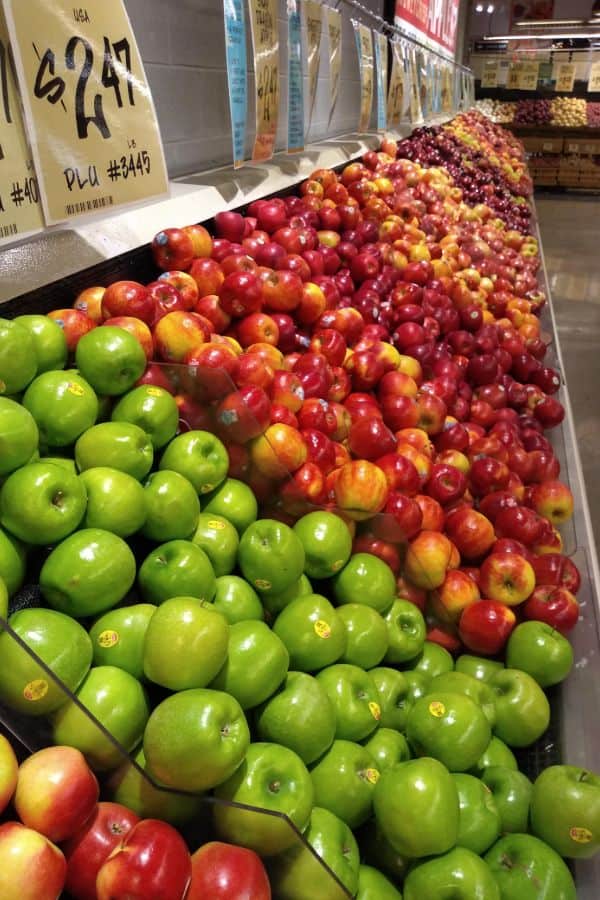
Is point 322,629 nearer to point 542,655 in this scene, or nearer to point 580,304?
point 542,655

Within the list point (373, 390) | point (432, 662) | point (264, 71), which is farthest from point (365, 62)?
point (432, 662)

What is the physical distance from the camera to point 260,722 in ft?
3.20

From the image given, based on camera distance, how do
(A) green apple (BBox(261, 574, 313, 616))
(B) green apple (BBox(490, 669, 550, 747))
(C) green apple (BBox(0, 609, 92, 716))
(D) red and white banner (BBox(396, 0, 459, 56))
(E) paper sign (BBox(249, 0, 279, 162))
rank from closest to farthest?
(C) green apple (BBox(0, 609, 92, 716)) → (A) green apple (BBox(261, 574, 313, 616)) → (B) green apple (BBox(490, 669, 550, 747)) → (E) paper sign (BBox(249, 0, 279, 162)) → (D) red and white banner (BBox(396, 0, 459, 56))

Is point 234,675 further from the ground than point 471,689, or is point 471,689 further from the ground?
point 234,675

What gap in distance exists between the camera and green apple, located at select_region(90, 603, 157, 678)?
92 centimetres

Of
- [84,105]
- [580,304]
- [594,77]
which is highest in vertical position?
[594,77]

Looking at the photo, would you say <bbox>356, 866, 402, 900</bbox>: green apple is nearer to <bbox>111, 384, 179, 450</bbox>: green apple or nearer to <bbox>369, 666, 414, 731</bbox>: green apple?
<bbox>369, 666, 414, 731</bbox>: green apple

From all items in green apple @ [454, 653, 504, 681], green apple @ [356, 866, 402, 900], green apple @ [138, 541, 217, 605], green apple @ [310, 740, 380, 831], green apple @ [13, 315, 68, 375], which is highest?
green apple @ [13, 315, 68, 375]

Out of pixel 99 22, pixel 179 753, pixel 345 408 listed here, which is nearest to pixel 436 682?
pixel 179 753

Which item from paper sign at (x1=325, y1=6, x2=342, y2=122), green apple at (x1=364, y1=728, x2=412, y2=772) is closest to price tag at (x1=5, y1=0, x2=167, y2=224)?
green apple at (x1=364, y1=728, x2=412, y2=772)

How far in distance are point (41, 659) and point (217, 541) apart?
42 cm

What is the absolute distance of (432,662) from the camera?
55.2 inches

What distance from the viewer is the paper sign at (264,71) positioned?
224 cm

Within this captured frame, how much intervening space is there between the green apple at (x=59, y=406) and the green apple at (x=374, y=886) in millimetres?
823
